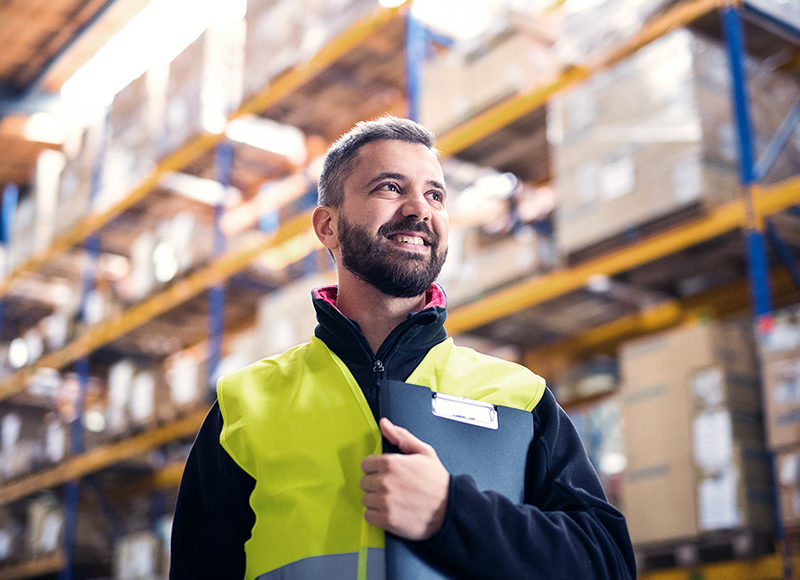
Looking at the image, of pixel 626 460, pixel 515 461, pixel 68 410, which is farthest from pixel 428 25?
pixel 68 410

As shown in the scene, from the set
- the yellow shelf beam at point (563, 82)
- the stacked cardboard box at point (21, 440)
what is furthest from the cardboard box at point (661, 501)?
the stacked cardboard box at point (21, 440)

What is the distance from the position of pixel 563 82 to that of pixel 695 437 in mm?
2058

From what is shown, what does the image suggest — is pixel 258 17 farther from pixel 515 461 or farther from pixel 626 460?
pixel 515 461

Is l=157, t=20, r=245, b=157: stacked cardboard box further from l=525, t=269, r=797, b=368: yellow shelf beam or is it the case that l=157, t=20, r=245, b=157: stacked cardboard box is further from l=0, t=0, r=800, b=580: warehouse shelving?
l=525, t=269, r=797, b=368: yellow shelf beam

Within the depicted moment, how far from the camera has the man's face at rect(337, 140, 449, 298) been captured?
1.55 meters

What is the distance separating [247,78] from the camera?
724cm

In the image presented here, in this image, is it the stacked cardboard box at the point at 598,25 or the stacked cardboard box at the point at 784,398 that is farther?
the stacked cardboard box at the point at 598,25

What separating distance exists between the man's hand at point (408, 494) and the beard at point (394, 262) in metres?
0.36

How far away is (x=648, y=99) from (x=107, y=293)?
6069mm

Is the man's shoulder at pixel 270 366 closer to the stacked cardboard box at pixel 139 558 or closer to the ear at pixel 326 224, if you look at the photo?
the ear at pixel 326 224

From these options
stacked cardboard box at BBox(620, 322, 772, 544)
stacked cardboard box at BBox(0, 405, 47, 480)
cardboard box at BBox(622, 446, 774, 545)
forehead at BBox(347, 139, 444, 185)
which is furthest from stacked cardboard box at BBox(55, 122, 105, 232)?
forehead at BBox(347, 139, 444, 185)

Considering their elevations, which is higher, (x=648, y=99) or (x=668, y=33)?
(x=668, y=33)

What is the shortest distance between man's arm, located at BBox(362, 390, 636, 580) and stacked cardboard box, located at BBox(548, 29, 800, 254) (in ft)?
9.56

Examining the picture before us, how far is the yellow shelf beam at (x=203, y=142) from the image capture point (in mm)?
6285
